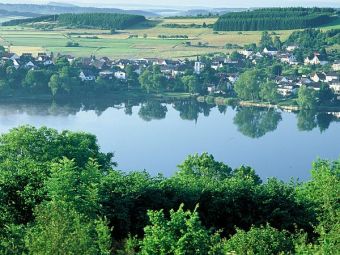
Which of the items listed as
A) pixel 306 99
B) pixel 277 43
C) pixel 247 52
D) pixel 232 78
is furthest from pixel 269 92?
pixel 277 43

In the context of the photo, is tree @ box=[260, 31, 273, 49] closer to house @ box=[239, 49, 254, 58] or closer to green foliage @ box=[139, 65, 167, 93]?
house @ box=[239, 49, 254, 58]

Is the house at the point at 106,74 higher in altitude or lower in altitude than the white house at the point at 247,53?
lower

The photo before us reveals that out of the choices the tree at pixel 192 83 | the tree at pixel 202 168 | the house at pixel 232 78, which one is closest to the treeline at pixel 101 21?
the house at pixel 232 78

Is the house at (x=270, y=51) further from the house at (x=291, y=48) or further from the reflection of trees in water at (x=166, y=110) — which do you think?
the reflection of trees in water at (x=166, y=110)

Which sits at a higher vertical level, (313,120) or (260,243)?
(260,243)

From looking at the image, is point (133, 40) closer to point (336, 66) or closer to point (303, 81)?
point (336, 66)

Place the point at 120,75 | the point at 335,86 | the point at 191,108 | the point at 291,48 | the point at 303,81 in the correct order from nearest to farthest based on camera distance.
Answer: the point at 191,108, the point at 335,86, the point at 303,81, the point at 120,75, the point at 291,48

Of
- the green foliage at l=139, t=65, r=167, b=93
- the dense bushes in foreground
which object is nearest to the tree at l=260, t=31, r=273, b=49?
the green foliage at l=139, t=65, r=167, b=93
